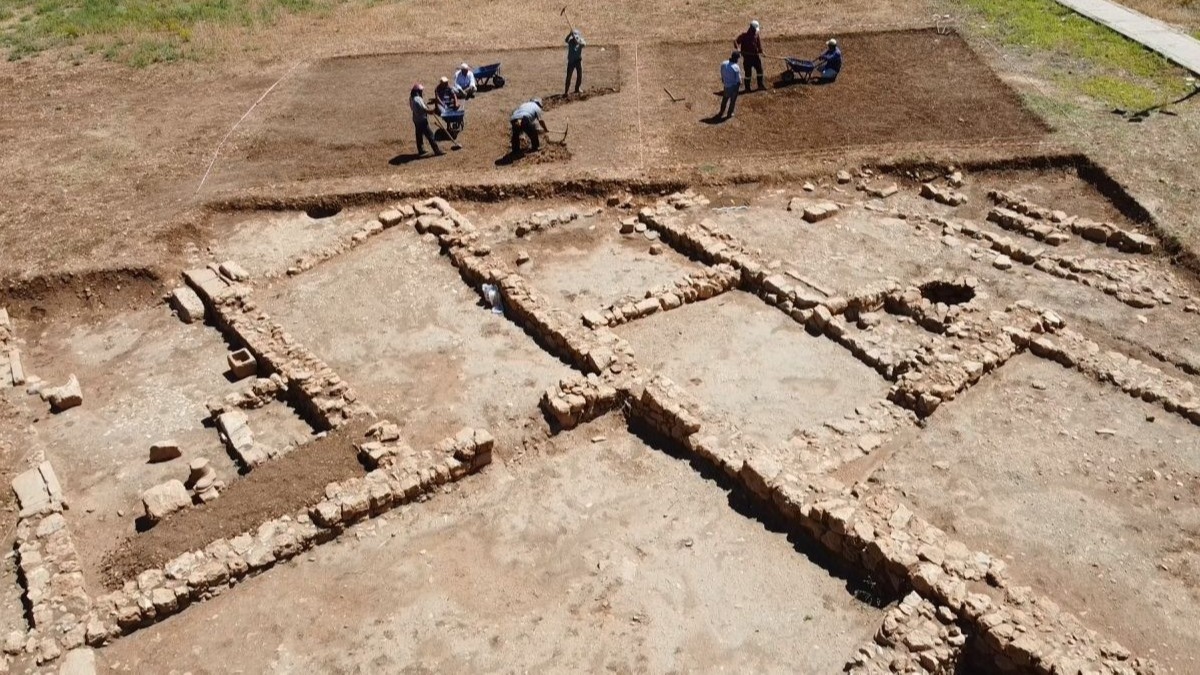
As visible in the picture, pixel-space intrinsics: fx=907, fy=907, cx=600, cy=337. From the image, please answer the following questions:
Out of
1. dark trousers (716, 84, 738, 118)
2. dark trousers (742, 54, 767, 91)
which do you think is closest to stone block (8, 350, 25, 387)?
dark trousers (716, 84, 738, 118)

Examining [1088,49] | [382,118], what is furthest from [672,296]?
[1088,49]

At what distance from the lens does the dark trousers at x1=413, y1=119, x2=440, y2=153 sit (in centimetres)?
2147

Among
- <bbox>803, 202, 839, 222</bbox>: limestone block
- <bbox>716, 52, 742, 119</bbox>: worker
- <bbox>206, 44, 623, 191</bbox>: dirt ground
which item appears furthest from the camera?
<bbox>716, 52, 742, 119</bbox>: worker

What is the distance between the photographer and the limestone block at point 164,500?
12.3 m

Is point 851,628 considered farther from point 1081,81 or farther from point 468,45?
point 468,45

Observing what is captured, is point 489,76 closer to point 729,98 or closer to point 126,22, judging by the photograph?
point 729,98

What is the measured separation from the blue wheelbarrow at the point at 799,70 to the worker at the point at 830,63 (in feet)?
0.83

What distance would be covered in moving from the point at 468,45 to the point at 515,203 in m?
11.5

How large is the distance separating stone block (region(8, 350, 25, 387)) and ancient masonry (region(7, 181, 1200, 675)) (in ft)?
2.16

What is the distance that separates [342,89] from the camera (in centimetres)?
2659

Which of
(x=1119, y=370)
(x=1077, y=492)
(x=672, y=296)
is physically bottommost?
(x=1077, y=492)

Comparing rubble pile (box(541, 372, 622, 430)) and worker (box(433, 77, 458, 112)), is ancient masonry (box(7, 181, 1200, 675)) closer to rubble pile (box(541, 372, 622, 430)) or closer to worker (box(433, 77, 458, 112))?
rubble pile (box(541, 372, 622, 430))

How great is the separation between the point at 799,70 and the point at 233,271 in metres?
16.2

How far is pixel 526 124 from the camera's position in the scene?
21438 millimetres
